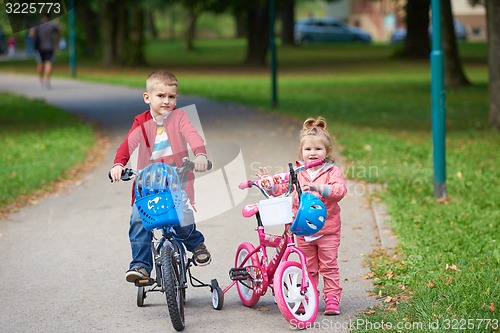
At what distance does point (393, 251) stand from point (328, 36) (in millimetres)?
62552

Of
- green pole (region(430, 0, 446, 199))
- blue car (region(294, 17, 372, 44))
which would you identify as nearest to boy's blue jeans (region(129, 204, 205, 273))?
green pole (region(430, 0, 446, 199))

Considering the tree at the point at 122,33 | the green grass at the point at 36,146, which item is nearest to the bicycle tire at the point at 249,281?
the green grass at the point at 36,146

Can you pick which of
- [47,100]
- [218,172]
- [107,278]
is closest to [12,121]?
[47,100]

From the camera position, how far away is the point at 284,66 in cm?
4125

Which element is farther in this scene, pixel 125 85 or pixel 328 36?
pixel 328 36

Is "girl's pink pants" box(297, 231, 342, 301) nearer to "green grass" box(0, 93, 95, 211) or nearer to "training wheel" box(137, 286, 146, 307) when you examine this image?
"training wheel" box(137, 286, 146, 307)

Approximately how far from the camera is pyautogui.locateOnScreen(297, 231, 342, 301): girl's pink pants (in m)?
6.26

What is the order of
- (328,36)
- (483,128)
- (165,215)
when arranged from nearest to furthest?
1. (165,215)
2. (483,128)
3. (328,36)

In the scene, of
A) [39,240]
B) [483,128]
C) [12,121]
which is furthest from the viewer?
[12,121]

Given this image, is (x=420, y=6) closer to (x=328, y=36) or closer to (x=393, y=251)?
(x=328, y=36)

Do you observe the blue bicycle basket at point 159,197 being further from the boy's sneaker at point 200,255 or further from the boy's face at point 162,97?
the boy's sneaker at point 200,255

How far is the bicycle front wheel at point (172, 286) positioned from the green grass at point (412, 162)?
1129 millimetres

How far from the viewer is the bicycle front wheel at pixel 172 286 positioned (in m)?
5.80

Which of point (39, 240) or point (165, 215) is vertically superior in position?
point (165, 215)
